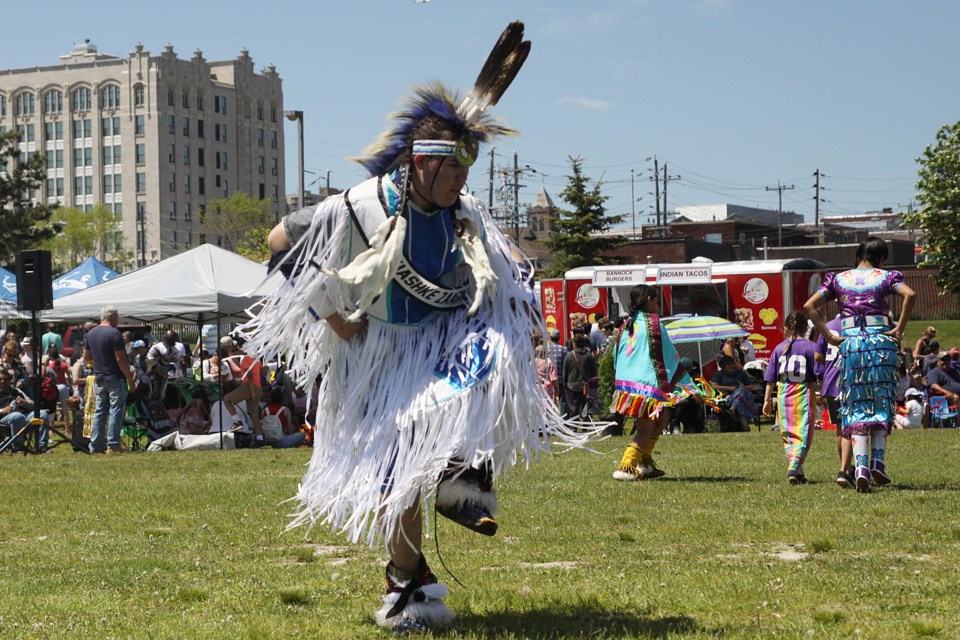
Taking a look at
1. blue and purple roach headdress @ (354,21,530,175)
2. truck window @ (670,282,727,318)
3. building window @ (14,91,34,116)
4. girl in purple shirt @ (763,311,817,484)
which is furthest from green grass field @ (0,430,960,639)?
building window @ (14,91,34,116)

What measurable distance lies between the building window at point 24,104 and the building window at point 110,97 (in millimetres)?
8974

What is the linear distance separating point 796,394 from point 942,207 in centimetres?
3760

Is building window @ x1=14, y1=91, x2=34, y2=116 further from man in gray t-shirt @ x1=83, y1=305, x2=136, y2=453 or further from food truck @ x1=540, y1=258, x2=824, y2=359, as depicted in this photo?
man in gray t-shirt @ x1=83, y1=305, x2=136, y2=453

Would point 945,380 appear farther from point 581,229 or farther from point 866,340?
point 581,229

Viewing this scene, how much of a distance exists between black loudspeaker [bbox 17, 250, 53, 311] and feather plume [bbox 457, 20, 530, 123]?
13.0 meters

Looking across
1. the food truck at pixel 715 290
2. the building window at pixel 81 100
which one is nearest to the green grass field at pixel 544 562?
the food truck at pixel 715 290

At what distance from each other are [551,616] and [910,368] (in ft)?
55.2

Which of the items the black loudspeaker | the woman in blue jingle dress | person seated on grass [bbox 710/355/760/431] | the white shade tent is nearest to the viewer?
the woman in blue jingle dress

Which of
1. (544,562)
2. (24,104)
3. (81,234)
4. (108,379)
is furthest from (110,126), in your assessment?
(544,562)

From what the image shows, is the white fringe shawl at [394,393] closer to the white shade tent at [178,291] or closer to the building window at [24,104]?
the white shade tent at [178,291]

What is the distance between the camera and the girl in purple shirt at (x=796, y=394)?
1018 cm

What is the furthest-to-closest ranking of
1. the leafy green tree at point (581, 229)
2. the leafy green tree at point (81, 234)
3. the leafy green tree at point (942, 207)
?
the leafy green tree at point (81, 234), the leafy green tree at point (581, 229), the leafy green tree at point (942, 207)

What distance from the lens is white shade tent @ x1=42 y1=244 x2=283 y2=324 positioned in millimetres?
16859

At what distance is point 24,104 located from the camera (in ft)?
421
